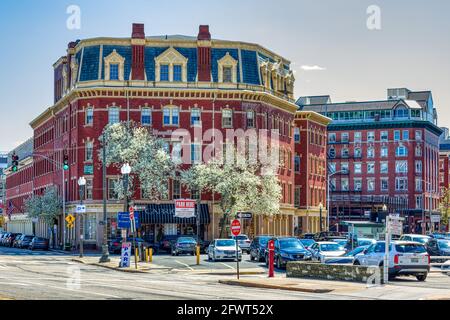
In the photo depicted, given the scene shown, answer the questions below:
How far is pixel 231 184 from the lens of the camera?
88812 mm

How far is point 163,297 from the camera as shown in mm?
31391

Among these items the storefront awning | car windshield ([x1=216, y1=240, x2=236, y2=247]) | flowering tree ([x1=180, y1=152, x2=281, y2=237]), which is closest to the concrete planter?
car windshield ([x1=216, y1=240, x2=236, y2=247])

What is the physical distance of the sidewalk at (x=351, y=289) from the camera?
31.7 meters

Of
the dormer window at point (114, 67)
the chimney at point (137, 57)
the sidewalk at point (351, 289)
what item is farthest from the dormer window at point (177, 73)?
the sidewalk at point (351, 289)

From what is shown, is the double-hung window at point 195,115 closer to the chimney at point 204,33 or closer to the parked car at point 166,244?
the chimney at point 204,33

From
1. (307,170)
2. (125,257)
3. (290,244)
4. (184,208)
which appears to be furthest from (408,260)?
(307,170)

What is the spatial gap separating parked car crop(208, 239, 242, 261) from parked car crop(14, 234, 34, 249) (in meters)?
36.4

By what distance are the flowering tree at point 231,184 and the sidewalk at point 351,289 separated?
46732 mm

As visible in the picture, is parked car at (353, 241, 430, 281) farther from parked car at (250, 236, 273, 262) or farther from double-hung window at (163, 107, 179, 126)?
double-hung window at (163, 107, 179, 126)

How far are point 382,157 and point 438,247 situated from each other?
91.3 meters

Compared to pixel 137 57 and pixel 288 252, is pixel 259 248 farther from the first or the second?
pixel 137 57
